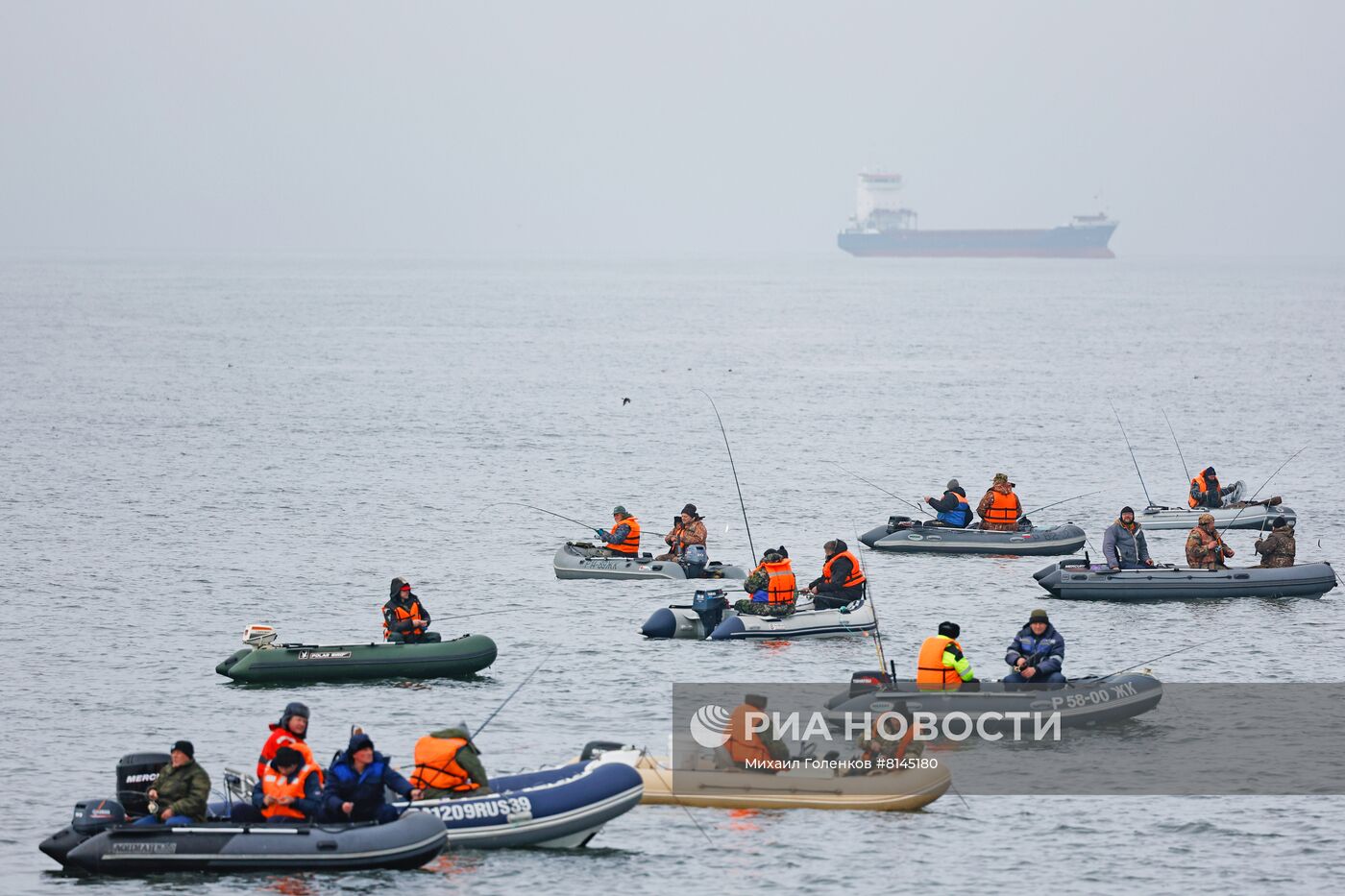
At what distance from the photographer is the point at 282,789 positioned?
58.5 ft

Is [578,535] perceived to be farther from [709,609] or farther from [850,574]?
[850,574]

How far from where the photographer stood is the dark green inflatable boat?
25953 mm

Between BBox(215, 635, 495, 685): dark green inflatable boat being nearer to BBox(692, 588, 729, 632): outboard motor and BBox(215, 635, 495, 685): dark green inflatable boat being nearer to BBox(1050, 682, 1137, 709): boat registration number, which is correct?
BBox(692, 588, 729, 632): outboard motor

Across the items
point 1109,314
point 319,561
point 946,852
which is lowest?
point 946,852

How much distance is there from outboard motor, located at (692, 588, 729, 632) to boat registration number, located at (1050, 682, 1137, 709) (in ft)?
24.3

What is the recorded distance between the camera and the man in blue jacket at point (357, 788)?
17.6 metres

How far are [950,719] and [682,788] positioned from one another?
4.48 m

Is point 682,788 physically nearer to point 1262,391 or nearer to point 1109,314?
point 1262,391

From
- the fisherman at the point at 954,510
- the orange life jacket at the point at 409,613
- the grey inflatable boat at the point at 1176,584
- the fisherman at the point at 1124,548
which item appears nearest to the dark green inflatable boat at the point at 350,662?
the orange life jacket at the point at 409,613

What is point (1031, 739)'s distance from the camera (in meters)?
23.2

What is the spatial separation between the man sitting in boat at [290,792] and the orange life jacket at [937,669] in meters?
8.65

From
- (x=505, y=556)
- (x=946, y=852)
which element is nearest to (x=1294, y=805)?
(x=946, y=852)

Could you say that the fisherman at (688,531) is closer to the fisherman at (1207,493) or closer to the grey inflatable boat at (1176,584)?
the grey inflatable boat at (1176,584)

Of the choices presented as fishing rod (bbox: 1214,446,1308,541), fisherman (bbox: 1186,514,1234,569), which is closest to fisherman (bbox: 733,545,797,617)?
fisherman (bbox: 1186,514,1234,569)
